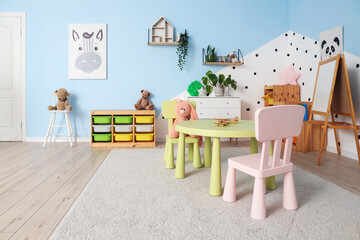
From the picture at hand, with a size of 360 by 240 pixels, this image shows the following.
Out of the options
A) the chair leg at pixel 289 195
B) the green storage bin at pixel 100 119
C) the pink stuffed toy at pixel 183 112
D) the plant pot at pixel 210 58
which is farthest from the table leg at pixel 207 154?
the plant pot at pixel 210 58

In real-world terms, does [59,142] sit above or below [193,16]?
below

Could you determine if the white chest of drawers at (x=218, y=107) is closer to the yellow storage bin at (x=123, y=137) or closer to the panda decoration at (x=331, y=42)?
the yellow storage bin at (x=123, y=137)

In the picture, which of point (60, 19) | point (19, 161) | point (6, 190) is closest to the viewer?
point (6, 190)

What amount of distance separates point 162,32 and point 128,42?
0.58 metres

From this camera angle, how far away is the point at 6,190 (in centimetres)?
204

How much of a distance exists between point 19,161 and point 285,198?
9.12 ft

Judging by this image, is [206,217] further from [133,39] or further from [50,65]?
[50,65]

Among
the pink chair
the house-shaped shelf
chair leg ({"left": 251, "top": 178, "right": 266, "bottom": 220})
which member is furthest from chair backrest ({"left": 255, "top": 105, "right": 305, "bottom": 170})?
the house-shaped shelf

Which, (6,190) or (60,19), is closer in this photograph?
(6,190)

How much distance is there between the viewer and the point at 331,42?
345cm

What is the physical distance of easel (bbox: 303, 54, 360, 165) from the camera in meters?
2.88

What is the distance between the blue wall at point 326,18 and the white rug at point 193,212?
183cm

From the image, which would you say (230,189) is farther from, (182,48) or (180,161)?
(182,48)

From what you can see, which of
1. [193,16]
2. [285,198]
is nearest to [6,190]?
[285,198]
